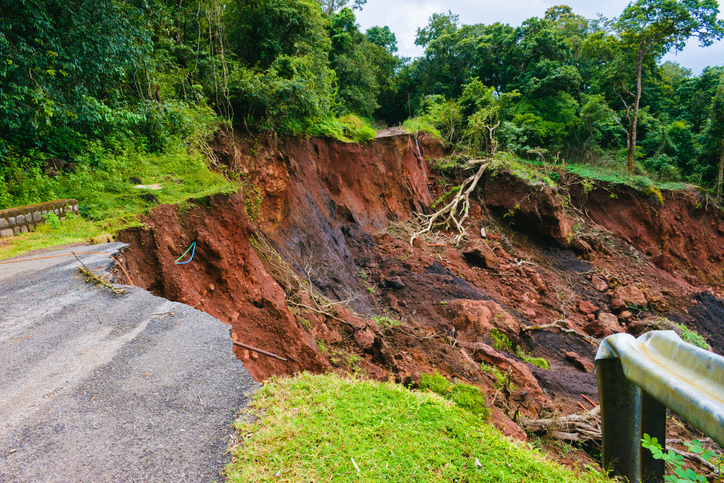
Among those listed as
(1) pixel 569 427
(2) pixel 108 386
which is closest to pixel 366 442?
(2) pixel 108 386

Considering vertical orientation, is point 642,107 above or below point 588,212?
above

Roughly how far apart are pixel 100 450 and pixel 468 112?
18434 mm

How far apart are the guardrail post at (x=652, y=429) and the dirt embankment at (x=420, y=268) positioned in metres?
1.25

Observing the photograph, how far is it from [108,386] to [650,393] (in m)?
3.95

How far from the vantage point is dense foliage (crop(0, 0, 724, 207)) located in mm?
5199

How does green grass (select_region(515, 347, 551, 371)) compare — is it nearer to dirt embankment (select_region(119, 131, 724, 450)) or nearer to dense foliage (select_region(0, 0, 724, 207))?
dirt embankment (select_region(119, 131, 724, 450))

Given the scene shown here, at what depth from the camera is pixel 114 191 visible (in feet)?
17.5

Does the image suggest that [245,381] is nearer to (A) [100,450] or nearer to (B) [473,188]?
(A) [100,450]

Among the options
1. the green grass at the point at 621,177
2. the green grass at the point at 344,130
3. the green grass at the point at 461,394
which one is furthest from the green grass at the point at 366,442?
the green grass at the point at 621,177

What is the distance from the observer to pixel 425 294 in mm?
8656

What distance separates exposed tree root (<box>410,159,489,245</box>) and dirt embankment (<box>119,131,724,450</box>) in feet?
1.61

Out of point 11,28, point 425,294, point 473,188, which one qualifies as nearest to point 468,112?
point 473,188

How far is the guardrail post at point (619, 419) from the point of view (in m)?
3.31

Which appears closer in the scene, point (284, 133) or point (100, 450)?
point (100, 450)
